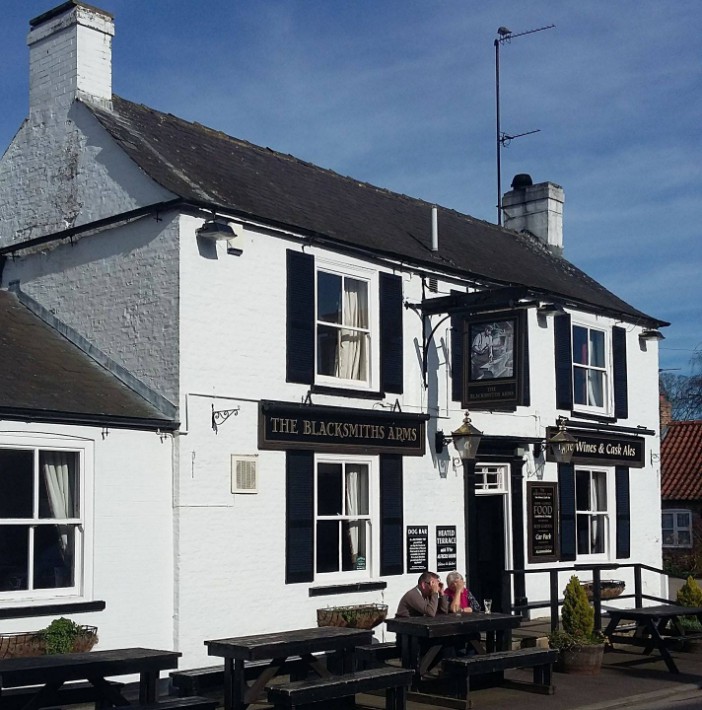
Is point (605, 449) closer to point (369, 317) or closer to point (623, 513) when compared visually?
point (623, 513)

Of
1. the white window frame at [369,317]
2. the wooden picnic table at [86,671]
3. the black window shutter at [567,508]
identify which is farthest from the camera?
the black window shutter at [567,508]

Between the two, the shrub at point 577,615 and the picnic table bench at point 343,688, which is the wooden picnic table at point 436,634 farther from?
the shrub at point 577,615

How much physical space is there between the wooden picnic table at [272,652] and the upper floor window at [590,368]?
8.58 metres

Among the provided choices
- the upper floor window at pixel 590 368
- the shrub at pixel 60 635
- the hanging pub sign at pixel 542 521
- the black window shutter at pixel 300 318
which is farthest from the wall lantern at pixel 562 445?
the shrub at pixel 60 635

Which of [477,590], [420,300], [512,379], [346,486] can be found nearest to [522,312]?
[512,379]

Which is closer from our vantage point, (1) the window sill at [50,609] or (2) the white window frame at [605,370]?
(1) the window sill at [50,609]

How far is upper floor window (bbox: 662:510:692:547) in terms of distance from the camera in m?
30.1

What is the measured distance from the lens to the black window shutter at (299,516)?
13281mm

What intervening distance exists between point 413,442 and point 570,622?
3.17 m

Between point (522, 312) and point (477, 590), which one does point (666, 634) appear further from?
point (522, 312)

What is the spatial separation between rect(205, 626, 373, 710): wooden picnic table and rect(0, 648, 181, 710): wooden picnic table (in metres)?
0.64

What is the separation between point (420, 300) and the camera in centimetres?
1571

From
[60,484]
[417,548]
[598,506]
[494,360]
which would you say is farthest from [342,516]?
[598,506]

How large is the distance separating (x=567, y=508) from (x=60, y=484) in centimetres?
907
